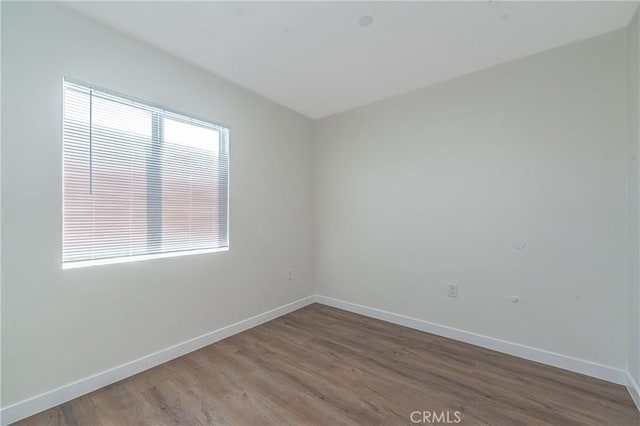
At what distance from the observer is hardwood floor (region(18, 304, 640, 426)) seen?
62.7 inches

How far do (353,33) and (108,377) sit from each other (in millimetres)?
3089

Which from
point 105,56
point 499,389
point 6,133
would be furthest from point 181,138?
point 499,389

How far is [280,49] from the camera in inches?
86.0

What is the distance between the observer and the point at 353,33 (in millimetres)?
1991

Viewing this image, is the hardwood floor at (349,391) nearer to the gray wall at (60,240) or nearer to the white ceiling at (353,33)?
the gray wall at (60,240)

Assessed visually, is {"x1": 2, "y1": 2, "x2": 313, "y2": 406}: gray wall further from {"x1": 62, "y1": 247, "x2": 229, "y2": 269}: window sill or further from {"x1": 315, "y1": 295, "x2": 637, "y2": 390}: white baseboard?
{"x1": 315, "y1": 295, "x2": 637, "y2": 390}: white baseboard

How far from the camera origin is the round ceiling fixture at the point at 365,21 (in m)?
1.83

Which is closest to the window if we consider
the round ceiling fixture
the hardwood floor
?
the hardwood floor

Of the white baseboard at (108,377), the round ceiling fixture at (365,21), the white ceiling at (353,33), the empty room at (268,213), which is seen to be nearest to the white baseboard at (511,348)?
the empty room at (268,213)

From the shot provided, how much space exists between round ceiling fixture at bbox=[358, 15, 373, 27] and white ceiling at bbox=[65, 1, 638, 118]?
0.04 meters

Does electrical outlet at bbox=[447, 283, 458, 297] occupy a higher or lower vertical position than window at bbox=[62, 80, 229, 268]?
lower

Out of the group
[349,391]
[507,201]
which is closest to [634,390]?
[507,201]

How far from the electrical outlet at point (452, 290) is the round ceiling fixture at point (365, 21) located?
7.88ft

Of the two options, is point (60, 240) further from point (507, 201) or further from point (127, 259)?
point (507, 201)
